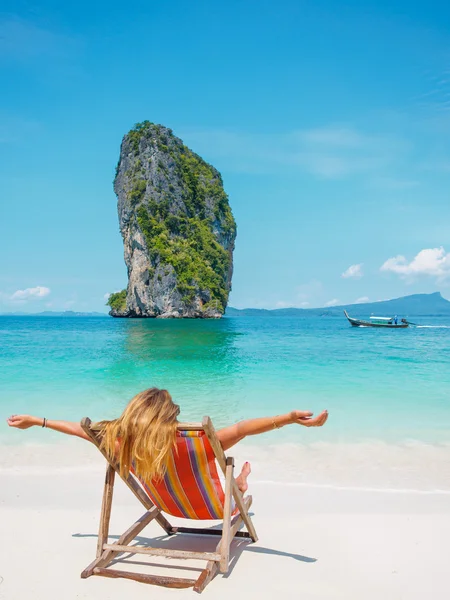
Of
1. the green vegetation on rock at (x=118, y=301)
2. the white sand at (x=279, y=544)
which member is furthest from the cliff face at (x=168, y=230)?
the white sand at (x=279, y=544)

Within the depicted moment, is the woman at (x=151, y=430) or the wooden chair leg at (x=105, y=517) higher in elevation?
the woman at (x=151, y=430)

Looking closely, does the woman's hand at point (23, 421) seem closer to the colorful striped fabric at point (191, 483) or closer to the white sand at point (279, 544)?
the colorful striped fabric at point (191, 483)

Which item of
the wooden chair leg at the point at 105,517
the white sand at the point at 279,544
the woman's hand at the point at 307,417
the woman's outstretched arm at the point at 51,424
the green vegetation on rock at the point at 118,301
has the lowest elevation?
the white sand at the point at 279,544

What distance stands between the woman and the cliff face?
2617 inches

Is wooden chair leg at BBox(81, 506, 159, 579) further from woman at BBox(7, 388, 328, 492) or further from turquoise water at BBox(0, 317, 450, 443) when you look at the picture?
turquoise water at BBox(0, 317, 450, 443)

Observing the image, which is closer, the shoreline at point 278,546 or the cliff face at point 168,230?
the shoreline at point 278,546

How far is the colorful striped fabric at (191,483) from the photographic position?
2.57 m

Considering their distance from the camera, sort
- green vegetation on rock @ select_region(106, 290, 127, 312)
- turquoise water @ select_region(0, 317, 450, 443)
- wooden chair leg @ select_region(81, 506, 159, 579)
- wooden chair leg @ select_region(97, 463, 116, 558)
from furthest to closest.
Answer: green vegetation on rock @ select_region(106, 290, 127, 312)
turquoise water @ select_region(0, 317, 450, 443)
wooden chair leg @ select_region(97, 463, 116, 558)
wooden chair leg @ select_region(81, 506, 159, 579)

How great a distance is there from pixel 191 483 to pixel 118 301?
262 feet

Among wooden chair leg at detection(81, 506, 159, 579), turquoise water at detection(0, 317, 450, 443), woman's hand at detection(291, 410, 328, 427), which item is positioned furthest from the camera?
turquoise water at detection(0, 317, 450, 443)

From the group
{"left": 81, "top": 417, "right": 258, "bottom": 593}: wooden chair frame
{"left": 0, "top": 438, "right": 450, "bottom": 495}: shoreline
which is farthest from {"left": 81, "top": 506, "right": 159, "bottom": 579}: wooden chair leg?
{"left": 0, "top": 438, "right": 450, "bottom": 495}: shoreline

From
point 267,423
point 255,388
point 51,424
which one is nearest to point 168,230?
point 255,388

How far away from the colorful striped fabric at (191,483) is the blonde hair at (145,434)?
7 cm

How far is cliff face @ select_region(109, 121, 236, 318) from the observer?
70000 mm
